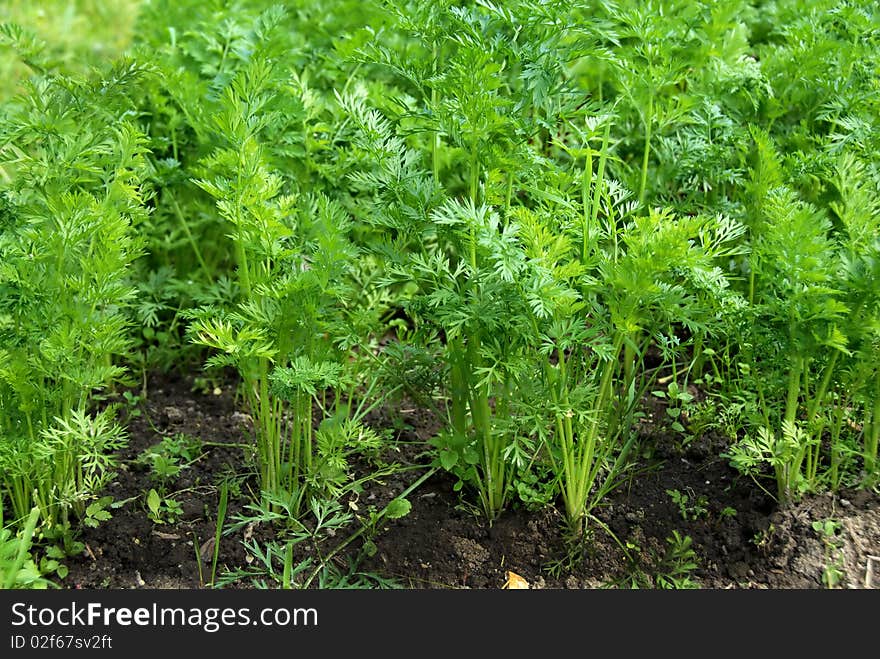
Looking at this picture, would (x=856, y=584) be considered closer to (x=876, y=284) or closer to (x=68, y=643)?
(x=876, y=284)

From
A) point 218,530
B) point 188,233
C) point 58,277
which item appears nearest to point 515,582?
point 218,530

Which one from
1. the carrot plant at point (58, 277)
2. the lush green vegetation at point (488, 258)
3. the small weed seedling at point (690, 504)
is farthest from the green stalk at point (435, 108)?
the small weed seedling at point (690, 504)

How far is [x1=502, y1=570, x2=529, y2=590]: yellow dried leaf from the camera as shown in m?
2.83

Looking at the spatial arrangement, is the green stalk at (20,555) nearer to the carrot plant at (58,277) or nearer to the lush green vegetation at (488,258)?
the lush green vegetation at (488,258)

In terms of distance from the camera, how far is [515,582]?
2842 millimetres

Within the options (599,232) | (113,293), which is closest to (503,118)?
(599,232)

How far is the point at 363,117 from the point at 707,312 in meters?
1.09

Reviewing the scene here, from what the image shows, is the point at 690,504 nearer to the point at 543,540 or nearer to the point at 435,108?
the point at 543,540

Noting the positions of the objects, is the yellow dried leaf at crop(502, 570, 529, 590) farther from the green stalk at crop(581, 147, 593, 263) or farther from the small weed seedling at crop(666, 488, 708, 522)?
the green stalk at crop(581, 147, 593, 263)

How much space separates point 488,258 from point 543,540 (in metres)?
0.86

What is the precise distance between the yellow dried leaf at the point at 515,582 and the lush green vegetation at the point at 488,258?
0.68 ft

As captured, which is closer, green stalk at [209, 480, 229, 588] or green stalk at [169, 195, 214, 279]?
green stalk at [209, 480, 229, 588]

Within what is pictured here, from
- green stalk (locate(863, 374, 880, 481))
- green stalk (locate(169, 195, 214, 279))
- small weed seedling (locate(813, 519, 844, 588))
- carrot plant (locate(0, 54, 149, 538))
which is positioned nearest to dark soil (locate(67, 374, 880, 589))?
small weed seedling (locate(813, 519, 844, 588))

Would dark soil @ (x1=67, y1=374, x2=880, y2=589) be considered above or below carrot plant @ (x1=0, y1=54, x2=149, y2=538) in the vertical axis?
below
